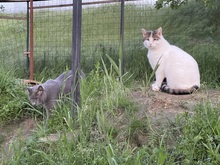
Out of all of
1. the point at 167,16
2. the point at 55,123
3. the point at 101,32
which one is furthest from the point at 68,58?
the point at 55,123

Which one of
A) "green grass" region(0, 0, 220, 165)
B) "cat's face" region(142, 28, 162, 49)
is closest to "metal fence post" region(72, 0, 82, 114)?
"green grass" region(0, 0, 220, 165)

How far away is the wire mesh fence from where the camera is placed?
6176 mm

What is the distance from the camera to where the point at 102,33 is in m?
6.71

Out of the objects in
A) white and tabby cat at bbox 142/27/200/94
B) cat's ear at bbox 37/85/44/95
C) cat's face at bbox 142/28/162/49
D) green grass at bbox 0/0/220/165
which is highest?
cat's face at bbox 142/28/162/49

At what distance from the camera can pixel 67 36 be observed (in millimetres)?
7074

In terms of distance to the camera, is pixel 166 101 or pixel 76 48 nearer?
pixel 76 48

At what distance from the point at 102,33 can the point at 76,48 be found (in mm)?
3422

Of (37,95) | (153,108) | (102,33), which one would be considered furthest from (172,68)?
(102,33)

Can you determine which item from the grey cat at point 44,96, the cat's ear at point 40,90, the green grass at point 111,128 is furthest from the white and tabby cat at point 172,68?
the cat's ear at point 40,90

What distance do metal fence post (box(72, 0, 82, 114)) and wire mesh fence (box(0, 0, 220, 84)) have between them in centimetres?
225

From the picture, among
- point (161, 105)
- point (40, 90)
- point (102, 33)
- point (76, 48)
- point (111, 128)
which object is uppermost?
point (102, 33)

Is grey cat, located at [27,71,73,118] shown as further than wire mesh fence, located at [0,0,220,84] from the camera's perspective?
No

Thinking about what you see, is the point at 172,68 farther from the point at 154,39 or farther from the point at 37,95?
the point at 37,95

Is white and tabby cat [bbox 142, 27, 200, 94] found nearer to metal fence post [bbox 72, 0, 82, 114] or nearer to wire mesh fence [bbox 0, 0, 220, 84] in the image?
wire mesh fence [bbox 0, 0, 220, 84]
